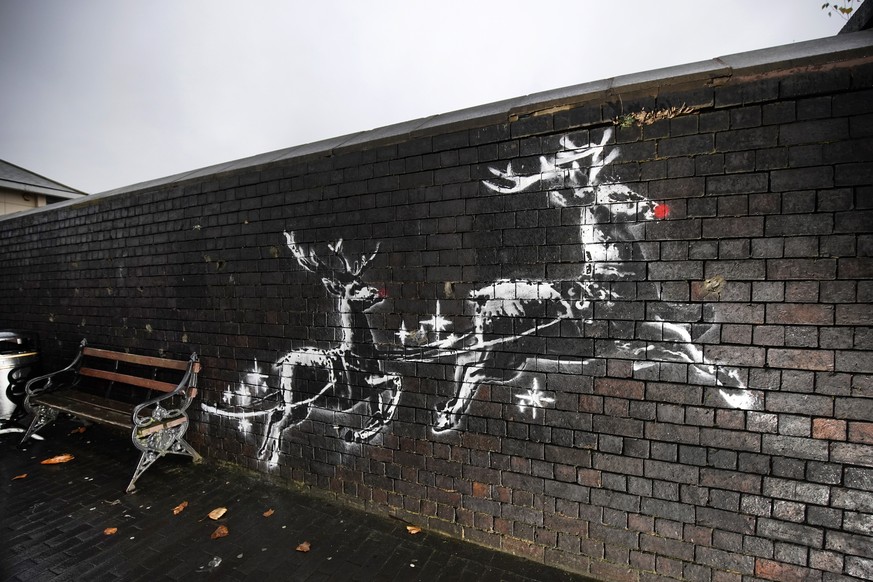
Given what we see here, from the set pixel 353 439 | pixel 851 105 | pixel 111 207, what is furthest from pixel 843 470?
pixel 111 207

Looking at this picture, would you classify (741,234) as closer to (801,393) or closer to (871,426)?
(801,393)

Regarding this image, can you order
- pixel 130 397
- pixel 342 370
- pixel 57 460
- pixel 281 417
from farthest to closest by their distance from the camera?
pixel 130 397 → pixel 57 460 → pixel 281 417 → pixel 342 370

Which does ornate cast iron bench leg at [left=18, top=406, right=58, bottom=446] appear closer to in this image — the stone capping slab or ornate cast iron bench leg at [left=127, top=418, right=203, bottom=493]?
ornate cast iron bench leg at [left=127, top=418, right=203, bottom=493]

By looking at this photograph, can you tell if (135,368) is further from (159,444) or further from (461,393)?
(461,393)

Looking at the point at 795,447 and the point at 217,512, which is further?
the point at 217,512

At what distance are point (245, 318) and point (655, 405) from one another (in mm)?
3757

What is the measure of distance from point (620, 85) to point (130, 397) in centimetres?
637

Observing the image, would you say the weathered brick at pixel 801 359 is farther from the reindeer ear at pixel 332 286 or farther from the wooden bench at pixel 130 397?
the wooden bench at pixel 130 397

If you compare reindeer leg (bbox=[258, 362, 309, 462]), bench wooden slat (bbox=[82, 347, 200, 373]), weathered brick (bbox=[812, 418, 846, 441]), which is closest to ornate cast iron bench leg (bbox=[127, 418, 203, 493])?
bench wooden slat (bbox=[82, 347, 200, 373])

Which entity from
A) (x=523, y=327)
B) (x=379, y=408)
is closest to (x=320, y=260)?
(x=379, y=408)

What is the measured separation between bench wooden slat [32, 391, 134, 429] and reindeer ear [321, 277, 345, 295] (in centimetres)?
244

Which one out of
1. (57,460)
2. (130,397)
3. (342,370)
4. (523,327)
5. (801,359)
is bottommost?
(57,460)

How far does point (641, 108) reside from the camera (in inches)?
92.0

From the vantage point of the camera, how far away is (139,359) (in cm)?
447
